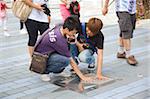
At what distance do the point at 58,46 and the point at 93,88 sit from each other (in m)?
0.72

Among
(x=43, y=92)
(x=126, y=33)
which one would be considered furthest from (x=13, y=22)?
(x=43, y=92)

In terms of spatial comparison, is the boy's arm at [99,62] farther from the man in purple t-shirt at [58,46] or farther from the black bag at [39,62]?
the black bag at [39,62]

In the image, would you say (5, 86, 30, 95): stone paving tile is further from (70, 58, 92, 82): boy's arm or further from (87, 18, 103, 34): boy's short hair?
(87, 18, 103, 34): boy's short hair

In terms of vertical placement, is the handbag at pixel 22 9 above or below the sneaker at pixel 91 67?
above

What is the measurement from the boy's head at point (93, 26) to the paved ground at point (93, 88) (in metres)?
0.72

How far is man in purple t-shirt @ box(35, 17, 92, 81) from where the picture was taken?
167 inches

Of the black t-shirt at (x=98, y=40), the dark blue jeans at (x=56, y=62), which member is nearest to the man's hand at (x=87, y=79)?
the dark blue jeans at (x=56, y=62)

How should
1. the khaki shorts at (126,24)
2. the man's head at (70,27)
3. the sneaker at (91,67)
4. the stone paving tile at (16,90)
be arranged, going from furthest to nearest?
the khaki shorts at (126,24)
the sneaker at (91,67)
the stone paving tile at (16,90)
the man's head at (70,27)

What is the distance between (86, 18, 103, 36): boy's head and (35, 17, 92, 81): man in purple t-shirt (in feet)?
0.78

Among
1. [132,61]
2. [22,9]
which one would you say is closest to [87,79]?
[132,61]

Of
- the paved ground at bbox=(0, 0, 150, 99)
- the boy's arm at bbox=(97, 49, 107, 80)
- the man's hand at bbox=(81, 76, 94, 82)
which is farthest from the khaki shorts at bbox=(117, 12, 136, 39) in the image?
the man's hand at bbox=(81, 76, 94, 82)

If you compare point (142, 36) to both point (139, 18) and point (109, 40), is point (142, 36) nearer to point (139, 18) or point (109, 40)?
point (109, 40)

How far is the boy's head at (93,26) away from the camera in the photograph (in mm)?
Result: 4527

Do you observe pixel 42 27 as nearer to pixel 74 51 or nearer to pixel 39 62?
pixel 74 51
